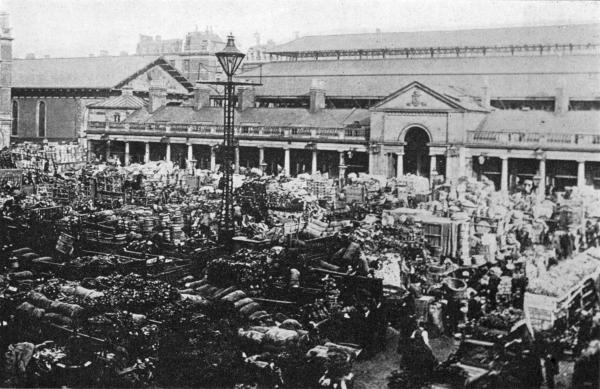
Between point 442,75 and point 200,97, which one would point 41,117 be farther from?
point 442,75

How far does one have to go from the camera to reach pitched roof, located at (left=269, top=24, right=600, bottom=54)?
3991 centimetres

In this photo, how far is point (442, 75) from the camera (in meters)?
42.7

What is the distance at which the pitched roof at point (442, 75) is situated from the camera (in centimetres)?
3819

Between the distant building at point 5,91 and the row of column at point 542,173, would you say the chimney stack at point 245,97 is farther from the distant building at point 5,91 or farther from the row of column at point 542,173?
the row of column at point 542,173

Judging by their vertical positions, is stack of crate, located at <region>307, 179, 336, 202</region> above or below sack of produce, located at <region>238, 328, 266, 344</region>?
above

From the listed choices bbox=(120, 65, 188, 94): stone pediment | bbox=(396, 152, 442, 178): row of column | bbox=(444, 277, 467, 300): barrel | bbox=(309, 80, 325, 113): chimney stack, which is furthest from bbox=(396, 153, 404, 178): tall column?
bbox=(120, 65, 188, 94): stone pediment

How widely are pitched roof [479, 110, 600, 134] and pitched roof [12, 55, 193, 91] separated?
32.0 m

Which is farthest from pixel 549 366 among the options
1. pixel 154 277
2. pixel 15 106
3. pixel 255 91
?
pixel 15 106

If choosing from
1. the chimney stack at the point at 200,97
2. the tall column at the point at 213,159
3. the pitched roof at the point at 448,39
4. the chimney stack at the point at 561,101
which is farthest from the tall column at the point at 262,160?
the chimney stack at the point at 561,101

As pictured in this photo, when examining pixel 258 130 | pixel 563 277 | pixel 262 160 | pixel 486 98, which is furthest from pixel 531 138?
pixel 563 277

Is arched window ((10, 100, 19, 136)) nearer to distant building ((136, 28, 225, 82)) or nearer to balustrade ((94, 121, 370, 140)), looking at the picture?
balustrade ((94, 121, 370, 140))

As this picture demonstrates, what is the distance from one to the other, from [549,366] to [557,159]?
23803 millimetres

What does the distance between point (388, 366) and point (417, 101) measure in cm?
2607

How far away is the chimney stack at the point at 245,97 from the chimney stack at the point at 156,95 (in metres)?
6.98
